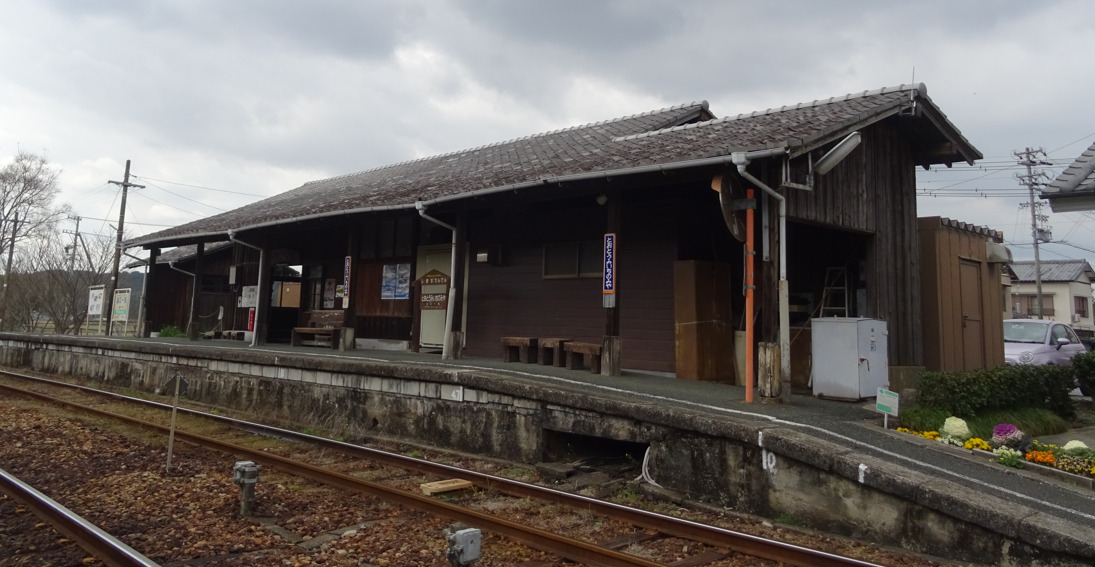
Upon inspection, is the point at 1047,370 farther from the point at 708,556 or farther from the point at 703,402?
the point at 708,556

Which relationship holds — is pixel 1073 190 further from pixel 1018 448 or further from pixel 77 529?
pixel 77 529

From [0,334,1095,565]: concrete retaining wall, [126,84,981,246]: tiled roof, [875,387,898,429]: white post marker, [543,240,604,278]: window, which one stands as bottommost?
[0,334,1095,565]: concrete retaining wall

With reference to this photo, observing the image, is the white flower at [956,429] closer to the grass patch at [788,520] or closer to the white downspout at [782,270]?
the white downspout at [782,270]

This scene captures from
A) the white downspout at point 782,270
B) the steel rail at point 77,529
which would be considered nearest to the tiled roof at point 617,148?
the white downspout at point 782,270

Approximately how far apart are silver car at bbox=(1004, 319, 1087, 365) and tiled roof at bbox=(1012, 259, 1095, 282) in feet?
102

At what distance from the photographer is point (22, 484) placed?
5.69m

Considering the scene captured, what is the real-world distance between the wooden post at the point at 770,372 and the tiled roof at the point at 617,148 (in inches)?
85.8

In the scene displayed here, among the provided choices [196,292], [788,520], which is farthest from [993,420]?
[196,292]

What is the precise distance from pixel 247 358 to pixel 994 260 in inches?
524

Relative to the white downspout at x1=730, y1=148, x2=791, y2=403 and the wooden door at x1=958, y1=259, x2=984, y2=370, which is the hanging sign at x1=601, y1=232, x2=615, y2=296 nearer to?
the white downspout at x1=730, y1=148, x2=791, y2=403

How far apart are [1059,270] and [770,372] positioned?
44.2 m

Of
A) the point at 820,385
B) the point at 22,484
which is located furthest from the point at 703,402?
the point at 22,484

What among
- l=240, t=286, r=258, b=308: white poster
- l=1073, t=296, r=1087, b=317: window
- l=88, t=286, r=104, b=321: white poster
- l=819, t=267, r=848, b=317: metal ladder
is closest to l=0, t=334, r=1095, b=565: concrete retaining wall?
l=819, t=267, r=848, b=317: metal ladder

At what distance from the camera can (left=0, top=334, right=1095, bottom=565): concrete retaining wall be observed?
4160mm
